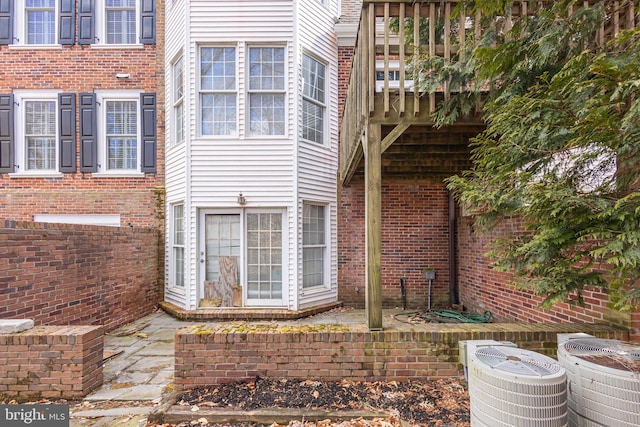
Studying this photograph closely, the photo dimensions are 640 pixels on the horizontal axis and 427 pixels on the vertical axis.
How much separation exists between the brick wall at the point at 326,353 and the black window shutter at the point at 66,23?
7810 millimetres

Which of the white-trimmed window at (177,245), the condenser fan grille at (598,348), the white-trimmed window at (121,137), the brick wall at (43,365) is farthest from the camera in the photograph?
the white-trimmed window at (121,137)

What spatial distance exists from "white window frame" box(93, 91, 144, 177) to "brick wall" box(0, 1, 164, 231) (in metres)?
0.13

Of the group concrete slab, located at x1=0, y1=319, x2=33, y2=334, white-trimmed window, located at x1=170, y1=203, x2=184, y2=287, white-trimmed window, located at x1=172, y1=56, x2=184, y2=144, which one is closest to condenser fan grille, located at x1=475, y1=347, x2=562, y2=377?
concrete slab, located at x1=0, y1=319, x2=33, y2=334

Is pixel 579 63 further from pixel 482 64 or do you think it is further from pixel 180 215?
pixel 180 215

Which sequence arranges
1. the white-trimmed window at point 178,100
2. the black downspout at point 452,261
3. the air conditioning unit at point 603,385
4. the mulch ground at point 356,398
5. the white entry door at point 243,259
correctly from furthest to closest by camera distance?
the black downspout at point 452,261 < the white-trimmed window at point 178,100 < the white entry door at point 243,259 < the mulch ground at point 356,398 < the air conditioning unit at point 603,385

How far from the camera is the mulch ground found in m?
2.77

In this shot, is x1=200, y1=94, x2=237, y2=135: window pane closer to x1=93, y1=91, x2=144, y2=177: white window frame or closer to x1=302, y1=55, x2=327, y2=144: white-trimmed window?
x1=302, y1=55, x2=327, y2=144: white-trimmed window

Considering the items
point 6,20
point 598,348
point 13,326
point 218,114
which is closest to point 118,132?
point 218,114

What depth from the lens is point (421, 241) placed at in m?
7.08

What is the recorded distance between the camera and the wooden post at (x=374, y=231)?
3449mm

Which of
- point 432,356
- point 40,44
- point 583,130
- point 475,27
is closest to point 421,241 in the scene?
point 432,356

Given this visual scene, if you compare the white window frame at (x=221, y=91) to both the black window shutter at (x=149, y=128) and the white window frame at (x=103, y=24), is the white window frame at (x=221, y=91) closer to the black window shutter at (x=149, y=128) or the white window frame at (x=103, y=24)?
the black window shutter at (x=149, y=128)

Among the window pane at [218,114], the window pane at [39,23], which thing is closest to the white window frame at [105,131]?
the window pane at [39,23]

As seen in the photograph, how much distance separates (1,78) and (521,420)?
10949 mm
